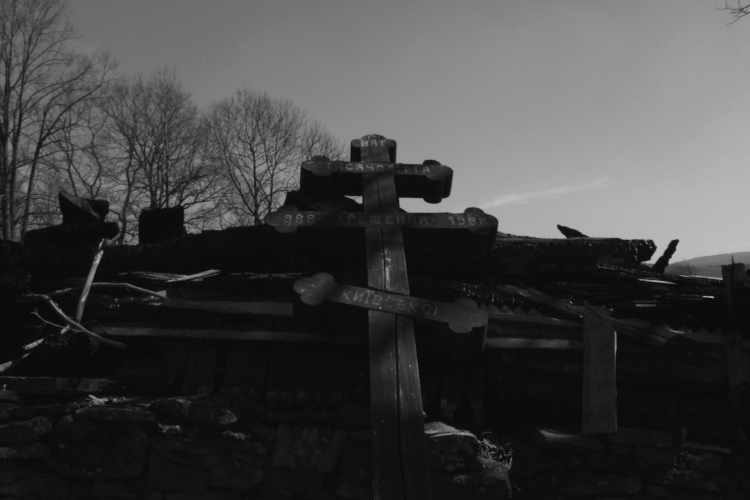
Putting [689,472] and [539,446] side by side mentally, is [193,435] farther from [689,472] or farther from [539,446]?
[689,472]

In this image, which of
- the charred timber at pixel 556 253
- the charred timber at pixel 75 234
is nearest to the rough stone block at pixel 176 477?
the charred timber at pixel 75 234

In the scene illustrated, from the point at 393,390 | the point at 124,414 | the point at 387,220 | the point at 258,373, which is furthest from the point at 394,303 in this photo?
the point at 124,414

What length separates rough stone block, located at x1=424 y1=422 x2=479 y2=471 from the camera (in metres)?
3.51

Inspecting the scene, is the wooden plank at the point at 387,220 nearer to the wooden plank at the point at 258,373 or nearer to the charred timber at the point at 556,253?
the charred timber at the point at 556,253

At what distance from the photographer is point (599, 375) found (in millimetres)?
3973

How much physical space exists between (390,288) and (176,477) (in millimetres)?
1885

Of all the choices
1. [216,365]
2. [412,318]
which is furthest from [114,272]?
[412,318]

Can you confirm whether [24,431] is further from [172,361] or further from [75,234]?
[75,234]

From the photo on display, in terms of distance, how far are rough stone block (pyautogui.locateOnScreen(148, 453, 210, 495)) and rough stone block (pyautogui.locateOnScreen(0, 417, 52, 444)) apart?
0.82m

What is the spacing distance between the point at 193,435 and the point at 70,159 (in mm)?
19459

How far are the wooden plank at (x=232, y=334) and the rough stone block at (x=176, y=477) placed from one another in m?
0.89

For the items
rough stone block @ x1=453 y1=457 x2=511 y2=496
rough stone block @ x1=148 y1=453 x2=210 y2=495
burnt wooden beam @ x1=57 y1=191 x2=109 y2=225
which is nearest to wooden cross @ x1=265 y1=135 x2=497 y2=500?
rough stone block @ x1=453 y1=457 x2=511 y2=496

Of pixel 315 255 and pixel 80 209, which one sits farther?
pixel 80 209

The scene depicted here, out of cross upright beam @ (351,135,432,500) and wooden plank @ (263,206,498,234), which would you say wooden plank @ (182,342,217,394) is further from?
cross upright beam @ (351,135,432,500)
